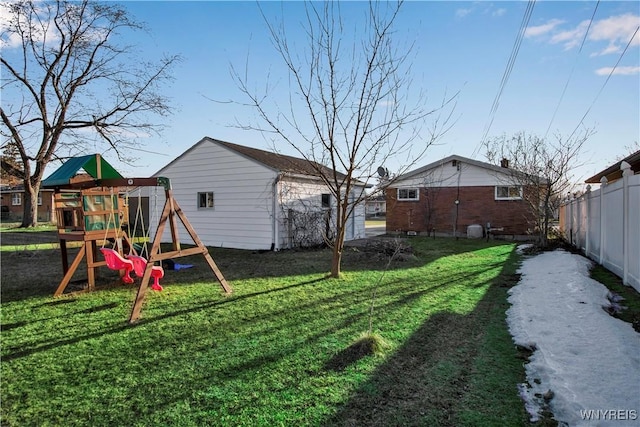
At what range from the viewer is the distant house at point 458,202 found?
18438 mm

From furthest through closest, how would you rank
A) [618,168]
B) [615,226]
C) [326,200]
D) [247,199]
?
[326,200] → [247,199] → [618,168] → [615,226]

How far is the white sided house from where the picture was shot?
13117 millimetres

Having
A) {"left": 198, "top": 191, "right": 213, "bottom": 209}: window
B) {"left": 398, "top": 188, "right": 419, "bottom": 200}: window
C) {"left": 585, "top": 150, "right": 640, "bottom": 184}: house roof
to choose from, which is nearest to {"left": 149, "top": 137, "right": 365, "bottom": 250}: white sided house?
{"left": 198, "top": 191, "right": 213, "bottom": 209}: window

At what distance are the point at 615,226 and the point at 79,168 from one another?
10072 mm

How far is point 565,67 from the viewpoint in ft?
38.7

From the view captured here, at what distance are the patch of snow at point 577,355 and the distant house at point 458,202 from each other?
12747mm

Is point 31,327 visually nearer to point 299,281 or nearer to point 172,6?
point 299,281

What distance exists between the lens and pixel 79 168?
683 centimetres

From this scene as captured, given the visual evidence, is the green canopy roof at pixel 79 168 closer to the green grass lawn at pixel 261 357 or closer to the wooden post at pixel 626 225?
the green grass lawn at pixel 261 357

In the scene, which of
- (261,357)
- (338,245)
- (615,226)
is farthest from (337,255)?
(615,226)

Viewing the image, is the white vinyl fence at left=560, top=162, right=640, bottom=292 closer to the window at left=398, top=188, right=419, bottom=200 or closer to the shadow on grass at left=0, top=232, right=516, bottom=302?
the shadow on grass at left=0, top=232, right=516, bottom=302

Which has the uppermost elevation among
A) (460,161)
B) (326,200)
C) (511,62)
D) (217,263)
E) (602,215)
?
(511,62)

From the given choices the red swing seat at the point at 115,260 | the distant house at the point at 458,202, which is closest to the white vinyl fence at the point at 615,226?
the distant house at the point at 458,202

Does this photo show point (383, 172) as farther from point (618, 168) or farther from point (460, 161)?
point (460, 161)
